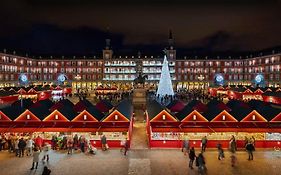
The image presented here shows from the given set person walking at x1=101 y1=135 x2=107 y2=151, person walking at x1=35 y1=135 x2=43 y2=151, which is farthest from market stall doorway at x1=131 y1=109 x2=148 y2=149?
person walking at x1=35 y1=135 x2=43 y2=151

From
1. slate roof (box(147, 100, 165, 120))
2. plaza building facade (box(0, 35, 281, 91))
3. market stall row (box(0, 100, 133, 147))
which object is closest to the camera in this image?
market stall row (box(0, 100, 133, 147))

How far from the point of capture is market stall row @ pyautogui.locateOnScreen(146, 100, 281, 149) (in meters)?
27.4

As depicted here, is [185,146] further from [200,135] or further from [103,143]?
[103,143]

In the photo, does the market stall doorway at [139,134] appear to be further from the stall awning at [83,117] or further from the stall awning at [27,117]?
the stall awning at [27,117]

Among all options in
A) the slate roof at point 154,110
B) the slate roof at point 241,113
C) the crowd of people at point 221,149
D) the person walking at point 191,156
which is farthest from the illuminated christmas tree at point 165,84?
the person walking at point 191,156

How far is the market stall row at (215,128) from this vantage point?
1077 inches

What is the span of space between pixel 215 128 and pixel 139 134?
9028 mm

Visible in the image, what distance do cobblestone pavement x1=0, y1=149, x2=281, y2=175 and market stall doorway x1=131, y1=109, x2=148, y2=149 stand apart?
1.90 m

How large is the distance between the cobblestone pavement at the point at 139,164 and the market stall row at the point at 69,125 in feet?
7.18

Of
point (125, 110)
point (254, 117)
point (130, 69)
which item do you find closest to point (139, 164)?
point (125, 110)

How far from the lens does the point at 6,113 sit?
1183 inches

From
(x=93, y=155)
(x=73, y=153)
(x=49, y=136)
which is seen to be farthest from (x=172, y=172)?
(x=49, y=136)

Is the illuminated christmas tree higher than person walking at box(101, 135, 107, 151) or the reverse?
higher

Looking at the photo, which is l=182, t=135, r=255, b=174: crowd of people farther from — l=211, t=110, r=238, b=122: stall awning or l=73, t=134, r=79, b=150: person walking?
l=73, t=134, r=79, b=150: person walking
